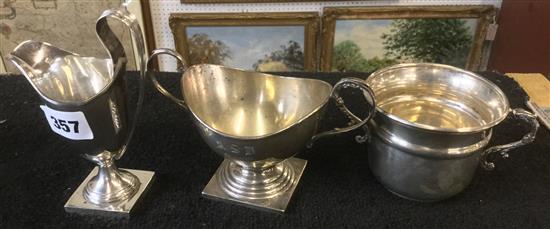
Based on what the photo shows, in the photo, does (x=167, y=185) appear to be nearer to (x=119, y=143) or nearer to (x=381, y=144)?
(x=119, y=143)

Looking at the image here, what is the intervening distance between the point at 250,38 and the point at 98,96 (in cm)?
103

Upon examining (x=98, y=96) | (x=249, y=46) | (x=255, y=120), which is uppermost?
(x=98, y=96)

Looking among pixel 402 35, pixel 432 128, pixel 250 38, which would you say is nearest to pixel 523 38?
pixel 402 35

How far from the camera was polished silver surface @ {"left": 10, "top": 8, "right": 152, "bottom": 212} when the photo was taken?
22.5 inches

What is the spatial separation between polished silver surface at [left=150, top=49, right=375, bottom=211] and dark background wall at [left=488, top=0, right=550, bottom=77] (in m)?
0.91

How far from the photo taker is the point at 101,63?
0.67m

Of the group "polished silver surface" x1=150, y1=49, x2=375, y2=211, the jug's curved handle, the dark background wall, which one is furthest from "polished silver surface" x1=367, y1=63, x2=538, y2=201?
the dark background wall

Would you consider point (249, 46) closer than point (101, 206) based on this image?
No

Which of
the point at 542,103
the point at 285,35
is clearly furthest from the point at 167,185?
the point at 285,35

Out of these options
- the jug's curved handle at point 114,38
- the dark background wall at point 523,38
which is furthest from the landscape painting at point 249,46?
the jug's curved handle at point 114,38

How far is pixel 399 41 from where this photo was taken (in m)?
1.55

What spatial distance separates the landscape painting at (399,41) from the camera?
4.97 feet

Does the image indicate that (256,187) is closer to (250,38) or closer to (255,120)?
(255,120)

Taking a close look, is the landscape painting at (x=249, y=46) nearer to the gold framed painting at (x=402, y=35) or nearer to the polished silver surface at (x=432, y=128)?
the gold framed painting at (x=402, y=35)
